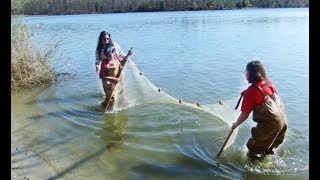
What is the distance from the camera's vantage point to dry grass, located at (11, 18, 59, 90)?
43.9 feet

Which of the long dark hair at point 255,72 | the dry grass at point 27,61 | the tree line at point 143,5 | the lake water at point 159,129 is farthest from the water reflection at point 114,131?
the tree line at point 143,5

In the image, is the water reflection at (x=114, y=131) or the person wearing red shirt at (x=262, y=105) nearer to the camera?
the person wearing red shirt at (x=262, y=105)

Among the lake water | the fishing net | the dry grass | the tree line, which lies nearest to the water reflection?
the lake water

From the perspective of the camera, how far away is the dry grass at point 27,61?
527 inches

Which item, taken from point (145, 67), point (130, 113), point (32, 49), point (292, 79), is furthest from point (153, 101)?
point (145, 67)

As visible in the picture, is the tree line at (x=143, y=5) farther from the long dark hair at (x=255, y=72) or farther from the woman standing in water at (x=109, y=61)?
the long dark hair at (x=255, y=72)

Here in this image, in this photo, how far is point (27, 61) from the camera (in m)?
13.5

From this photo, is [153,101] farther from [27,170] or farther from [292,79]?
[292,79]

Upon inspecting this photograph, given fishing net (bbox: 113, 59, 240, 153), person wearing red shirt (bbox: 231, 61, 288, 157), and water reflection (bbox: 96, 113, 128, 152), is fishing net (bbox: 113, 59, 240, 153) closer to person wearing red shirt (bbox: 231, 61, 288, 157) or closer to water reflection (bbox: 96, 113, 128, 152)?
water reflection (bbox: 96, 113, 128, 152)

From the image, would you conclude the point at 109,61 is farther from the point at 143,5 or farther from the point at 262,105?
the point at 143,5

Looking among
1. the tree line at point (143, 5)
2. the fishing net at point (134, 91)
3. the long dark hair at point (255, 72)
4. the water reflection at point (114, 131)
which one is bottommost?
the water reflection at point (114, 131)

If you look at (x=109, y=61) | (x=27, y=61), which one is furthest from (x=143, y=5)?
(x=109, y=61)

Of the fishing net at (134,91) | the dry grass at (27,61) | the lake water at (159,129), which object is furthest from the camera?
the dry grass at (27,61)
